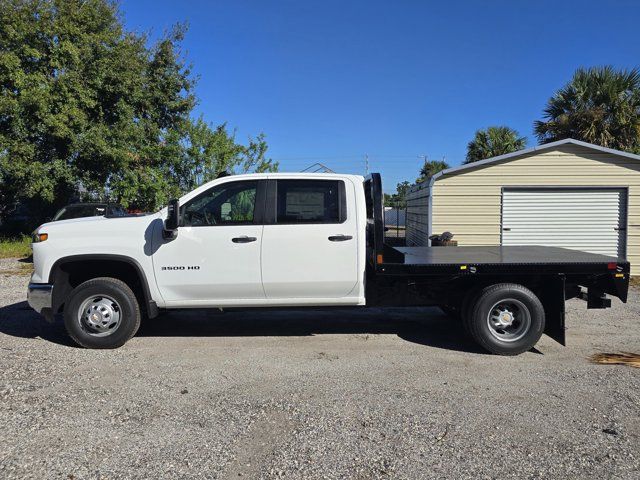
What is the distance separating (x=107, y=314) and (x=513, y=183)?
10150 millimetres

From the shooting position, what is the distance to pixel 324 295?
235 inches

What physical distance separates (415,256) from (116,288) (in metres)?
3.65

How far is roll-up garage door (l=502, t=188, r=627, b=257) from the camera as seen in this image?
12672 mm

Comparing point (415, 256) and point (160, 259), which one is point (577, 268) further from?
point (160, 259)

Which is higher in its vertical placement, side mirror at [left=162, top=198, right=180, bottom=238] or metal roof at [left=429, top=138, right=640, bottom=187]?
metal roof at [left=429, top=138, right=640, bottom=187]

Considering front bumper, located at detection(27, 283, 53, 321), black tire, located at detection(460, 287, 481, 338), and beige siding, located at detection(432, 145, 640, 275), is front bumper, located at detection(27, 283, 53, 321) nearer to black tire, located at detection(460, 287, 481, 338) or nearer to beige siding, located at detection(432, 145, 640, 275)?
black tire, located at detection(460, 287, 481, 338)

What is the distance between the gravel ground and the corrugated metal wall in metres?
6.98

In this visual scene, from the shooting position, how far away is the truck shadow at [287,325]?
6672 mm

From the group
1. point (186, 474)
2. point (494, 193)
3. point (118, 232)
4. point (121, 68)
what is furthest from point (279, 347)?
point (121, 68)

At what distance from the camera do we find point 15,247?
17.6 m

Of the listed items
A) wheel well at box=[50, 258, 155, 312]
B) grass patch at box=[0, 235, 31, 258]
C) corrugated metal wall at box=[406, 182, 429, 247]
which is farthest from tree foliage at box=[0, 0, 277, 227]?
wheel well at box=[50, 258, 155, 312]

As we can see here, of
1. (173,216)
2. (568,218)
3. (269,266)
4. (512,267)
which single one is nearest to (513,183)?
(568,218)

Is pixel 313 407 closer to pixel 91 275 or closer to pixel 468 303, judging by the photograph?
pixel 468 303

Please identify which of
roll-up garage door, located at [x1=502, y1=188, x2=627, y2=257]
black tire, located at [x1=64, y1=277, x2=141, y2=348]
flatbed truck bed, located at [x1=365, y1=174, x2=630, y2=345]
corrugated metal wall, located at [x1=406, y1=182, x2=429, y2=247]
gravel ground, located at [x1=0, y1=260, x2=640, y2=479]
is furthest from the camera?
corrugated metal wall, located at [x1=406, y1=182, x2=429, y2=247]
